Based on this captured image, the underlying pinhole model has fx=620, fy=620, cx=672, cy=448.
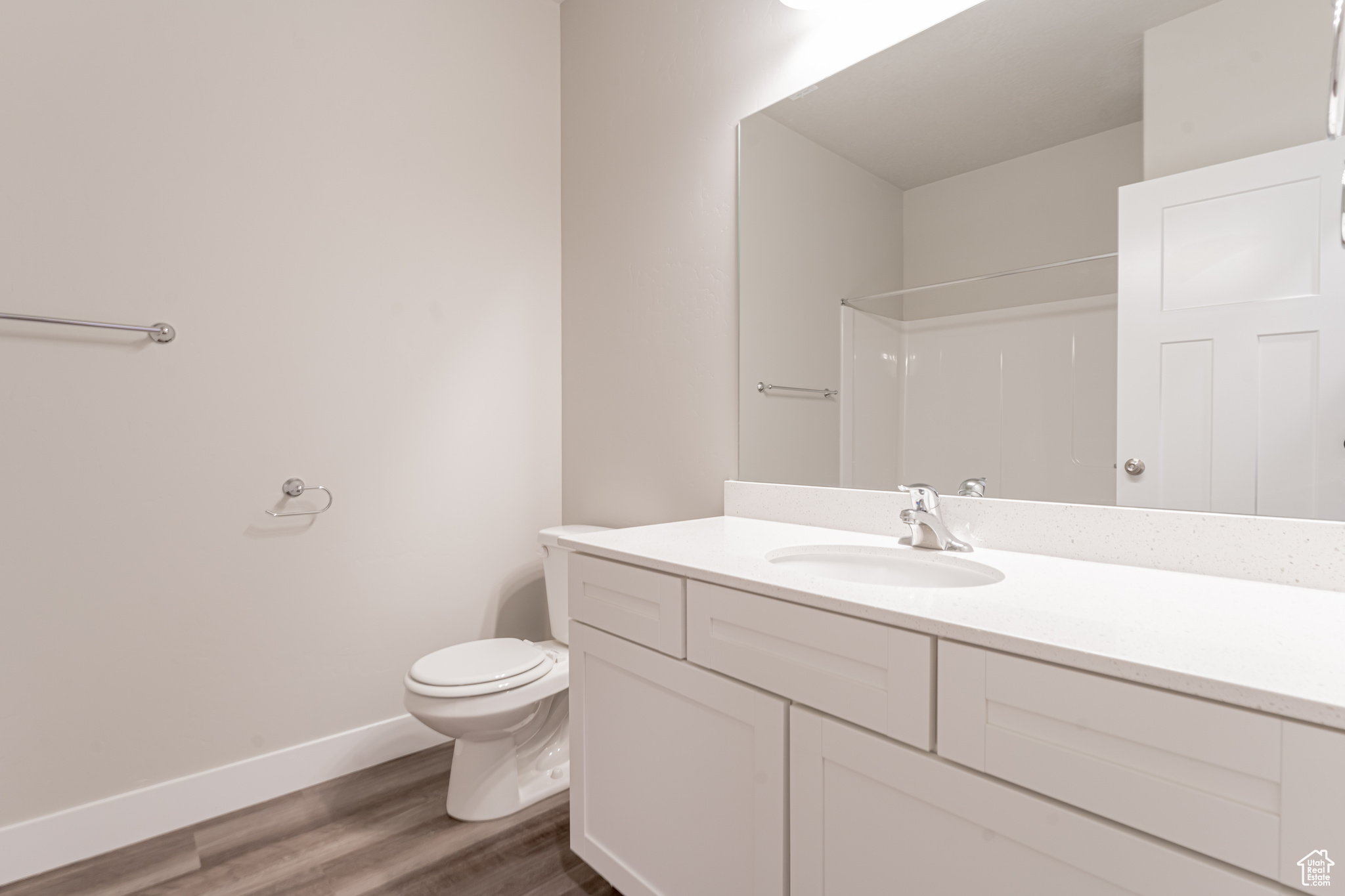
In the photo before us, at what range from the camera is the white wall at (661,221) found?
65.4 inches

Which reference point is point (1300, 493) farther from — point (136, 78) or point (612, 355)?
point (136, 78)

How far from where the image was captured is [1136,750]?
2.03 feet

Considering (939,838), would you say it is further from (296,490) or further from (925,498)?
(296,490)

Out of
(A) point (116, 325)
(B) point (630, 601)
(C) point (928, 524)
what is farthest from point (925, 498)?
(A) point (116, 325)

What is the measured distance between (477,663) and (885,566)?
1.10 meters

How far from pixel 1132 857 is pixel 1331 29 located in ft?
3.74

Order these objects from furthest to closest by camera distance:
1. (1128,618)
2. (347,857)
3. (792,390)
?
1. (792,390)
2. (347,857)
3. (1128,618)

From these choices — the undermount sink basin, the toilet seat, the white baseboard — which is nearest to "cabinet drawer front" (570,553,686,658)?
the undermount sink basin

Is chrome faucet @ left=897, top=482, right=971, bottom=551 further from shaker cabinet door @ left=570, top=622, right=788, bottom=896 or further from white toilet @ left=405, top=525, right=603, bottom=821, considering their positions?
white toilet @ left=405, top=525, right=603, bottom=821

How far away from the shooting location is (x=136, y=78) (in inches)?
61.5

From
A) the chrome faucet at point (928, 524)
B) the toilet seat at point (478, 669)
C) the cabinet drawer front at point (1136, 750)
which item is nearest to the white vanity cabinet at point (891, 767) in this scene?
the cabinet drawer front at point (1136, 750)

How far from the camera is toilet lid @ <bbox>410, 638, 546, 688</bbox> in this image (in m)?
1.58

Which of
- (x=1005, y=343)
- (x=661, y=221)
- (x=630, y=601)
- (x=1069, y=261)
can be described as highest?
(x=661, y=221)

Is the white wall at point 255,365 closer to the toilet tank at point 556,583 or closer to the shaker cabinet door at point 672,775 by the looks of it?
the toilet tank at point 556,583
